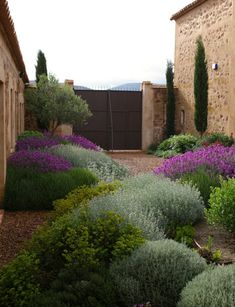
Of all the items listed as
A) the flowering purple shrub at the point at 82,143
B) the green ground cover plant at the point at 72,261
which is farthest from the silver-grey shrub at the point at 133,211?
the flowering purple shrub at the point at 82,143

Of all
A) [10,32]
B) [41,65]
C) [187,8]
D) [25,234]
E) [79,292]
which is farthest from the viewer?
[41,65]

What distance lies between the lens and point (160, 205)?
5.80 meters

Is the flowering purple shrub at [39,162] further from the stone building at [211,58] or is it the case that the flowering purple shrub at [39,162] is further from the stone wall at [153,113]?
the stone wall at [153,113]

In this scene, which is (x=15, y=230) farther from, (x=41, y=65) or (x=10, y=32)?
(x=41, y=65)

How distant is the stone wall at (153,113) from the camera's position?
20141 mm

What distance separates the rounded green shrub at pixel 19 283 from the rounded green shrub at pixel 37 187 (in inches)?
150

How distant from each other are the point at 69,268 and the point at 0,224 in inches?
126

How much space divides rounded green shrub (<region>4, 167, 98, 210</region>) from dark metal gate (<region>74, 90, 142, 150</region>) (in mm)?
11228

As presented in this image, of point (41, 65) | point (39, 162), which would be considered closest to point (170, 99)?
point (41, 65)

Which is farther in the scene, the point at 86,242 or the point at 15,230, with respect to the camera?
the point at 15,230

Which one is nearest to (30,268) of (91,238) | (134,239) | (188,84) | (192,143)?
(91,238)

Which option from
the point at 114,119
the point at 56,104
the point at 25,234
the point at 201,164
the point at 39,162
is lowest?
the point at 25,234

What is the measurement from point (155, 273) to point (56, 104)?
12.8m

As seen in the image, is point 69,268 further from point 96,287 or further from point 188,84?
point 188,84
